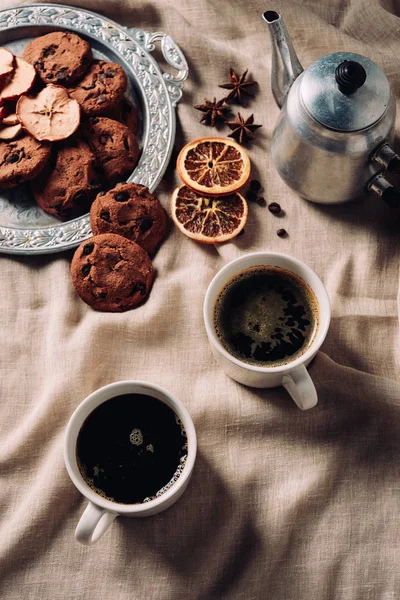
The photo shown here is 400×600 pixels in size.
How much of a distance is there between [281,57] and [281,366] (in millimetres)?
785

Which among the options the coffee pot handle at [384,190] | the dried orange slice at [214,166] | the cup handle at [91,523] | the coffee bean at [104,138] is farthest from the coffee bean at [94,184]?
the cup handle at [91,523]

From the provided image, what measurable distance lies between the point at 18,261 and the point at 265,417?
28.9 inches

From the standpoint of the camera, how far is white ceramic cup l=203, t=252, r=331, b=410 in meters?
1.31

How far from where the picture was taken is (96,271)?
157cm

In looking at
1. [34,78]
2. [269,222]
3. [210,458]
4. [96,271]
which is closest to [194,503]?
[210,458]

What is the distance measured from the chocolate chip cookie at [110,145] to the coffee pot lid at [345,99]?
470 millimetres

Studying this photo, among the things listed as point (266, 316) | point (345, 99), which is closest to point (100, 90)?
point (345, 99)

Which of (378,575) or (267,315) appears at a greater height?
(267,315)

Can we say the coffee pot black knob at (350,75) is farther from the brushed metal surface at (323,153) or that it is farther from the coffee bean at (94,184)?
the coffee bean at (94,184)

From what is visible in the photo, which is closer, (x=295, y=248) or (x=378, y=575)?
(x=378, y=575)

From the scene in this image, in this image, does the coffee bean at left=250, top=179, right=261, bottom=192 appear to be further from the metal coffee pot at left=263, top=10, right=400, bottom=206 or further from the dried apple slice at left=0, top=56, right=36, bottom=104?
the dried apple slice at left=0, top=56, right=36, bottom=104

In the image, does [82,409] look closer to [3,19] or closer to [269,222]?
[269,222]

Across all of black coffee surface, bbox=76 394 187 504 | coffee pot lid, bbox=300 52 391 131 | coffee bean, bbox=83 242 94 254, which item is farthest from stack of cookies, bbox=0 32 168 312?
coffee pot lid, bbox=300 52 391 131

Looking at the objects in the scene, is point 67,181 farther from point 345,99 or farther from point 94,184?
point 345,99
